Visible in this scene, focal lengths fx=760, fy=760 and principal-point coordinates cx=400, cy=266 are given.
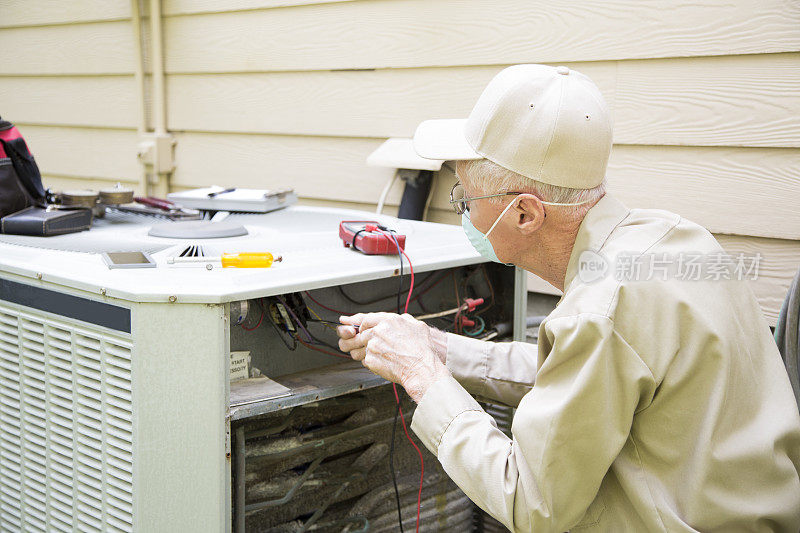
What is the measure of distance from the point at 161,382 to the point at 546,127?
0.73 metres

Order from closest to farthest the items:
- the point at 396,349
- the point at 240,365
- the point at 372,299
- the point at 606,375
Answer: the point at 606,375 → the point at 396,349 → the point at 240,365 → the point at 372,299

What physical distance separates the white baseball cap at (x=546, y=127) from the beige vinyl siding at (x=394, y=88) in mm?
778

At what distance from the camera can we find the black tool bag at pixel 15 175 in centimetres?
176

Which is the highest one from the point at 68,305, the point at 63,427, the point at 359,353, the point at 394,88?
the point at 394,88

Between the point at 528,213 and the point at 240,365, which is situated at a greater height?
the point at 528,213

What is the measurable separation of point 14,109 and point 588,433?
137 inches

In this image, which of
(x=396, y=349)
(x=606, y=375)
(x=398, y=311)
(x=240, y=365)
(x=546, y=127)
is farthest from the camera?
(x=398, y=311)

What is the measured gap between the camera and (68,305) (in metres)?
1.33

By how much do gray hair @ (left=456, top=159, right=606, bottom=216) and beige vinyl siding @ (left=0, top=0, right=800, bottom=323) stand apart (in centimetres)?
78

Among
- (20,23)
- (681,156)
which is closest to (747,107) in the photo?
(681,156)

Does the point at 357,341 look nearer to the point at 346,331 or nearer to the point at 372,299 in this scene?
the point at 346,331

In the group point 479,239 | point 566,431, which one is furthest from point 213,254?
point 566,431

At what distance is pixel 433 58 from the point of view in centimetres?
234

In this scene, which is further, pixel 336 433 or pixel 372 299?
pixel 372 299
